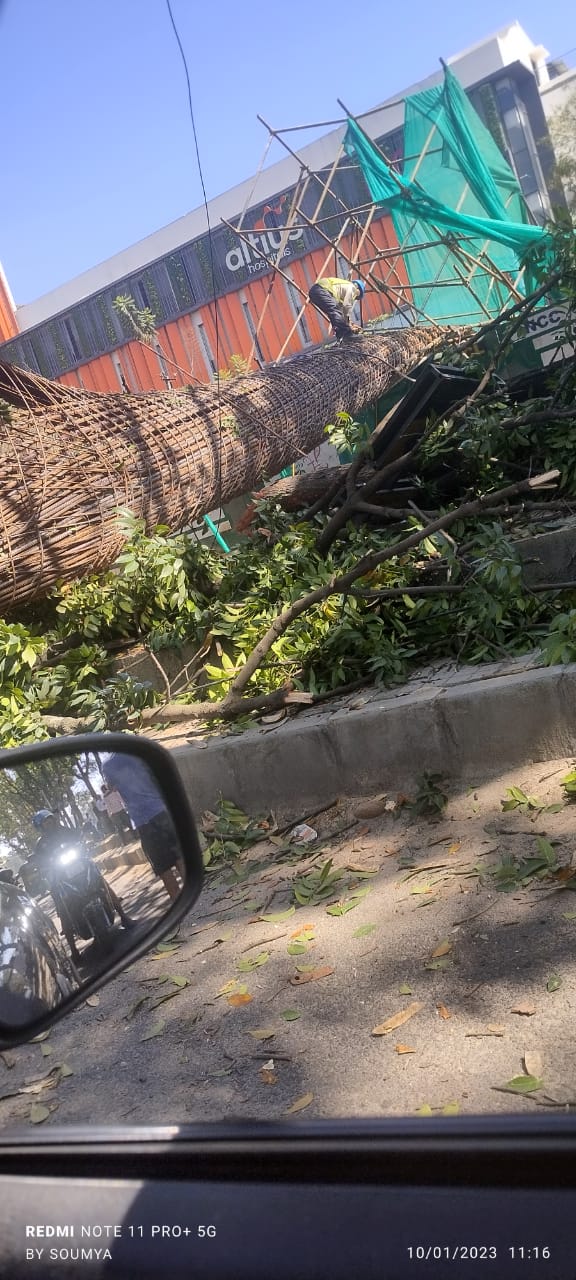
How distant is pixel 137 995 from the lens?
9.59 ft

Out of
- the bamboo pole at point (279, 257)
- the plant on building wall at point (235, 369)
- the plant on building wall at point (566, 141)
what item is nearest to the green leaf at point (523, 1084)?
the plant on building wall at point (566, 141)

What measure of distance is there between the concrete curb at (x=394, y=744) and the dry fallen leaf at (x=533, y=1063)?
5.34 ft

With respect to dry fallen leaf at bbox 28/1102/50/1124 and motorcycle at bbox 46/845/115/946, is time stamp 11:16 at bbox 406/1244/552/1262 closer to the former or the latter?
motorcycle at bbox 46/845/115/946

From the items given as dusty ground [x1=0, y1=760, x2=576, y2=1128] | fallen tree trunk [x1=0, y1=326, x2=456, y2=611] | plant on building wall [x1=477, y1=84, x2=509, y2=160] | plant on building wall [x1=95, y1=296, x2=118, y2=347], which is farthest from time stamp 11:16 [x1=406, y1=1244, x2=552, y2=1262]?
plant on building wall [x1=95, y1=296, x2=118, y2=347]

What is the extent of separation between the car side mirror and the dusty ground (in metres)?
0.97

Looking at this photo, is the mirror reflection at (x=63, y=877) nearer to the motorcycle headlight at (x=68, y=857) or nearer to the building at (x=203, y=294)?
→ the motorcycle headlight at (x=68, y=857)

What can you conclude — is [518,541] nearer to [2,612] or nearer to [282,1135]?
[2,612]

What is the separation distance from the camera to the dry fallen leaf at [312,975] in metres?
2.62

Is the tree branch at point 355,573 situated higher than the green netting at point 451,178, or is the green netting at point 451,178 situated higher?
the green netting at point 451,178

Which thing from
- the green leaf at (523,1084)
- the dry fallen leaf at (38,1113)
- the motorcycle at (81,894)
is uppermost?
the motorcycle at (81,894)

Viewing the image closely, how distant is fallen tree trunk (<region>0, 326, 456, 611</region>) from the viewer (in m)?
5.16

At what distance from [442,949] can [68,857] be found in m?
1.64

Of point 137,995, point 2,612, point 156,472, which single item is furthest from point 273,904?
point 156,472

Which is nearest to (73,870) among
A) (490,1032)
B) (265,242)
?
(490,1032)
